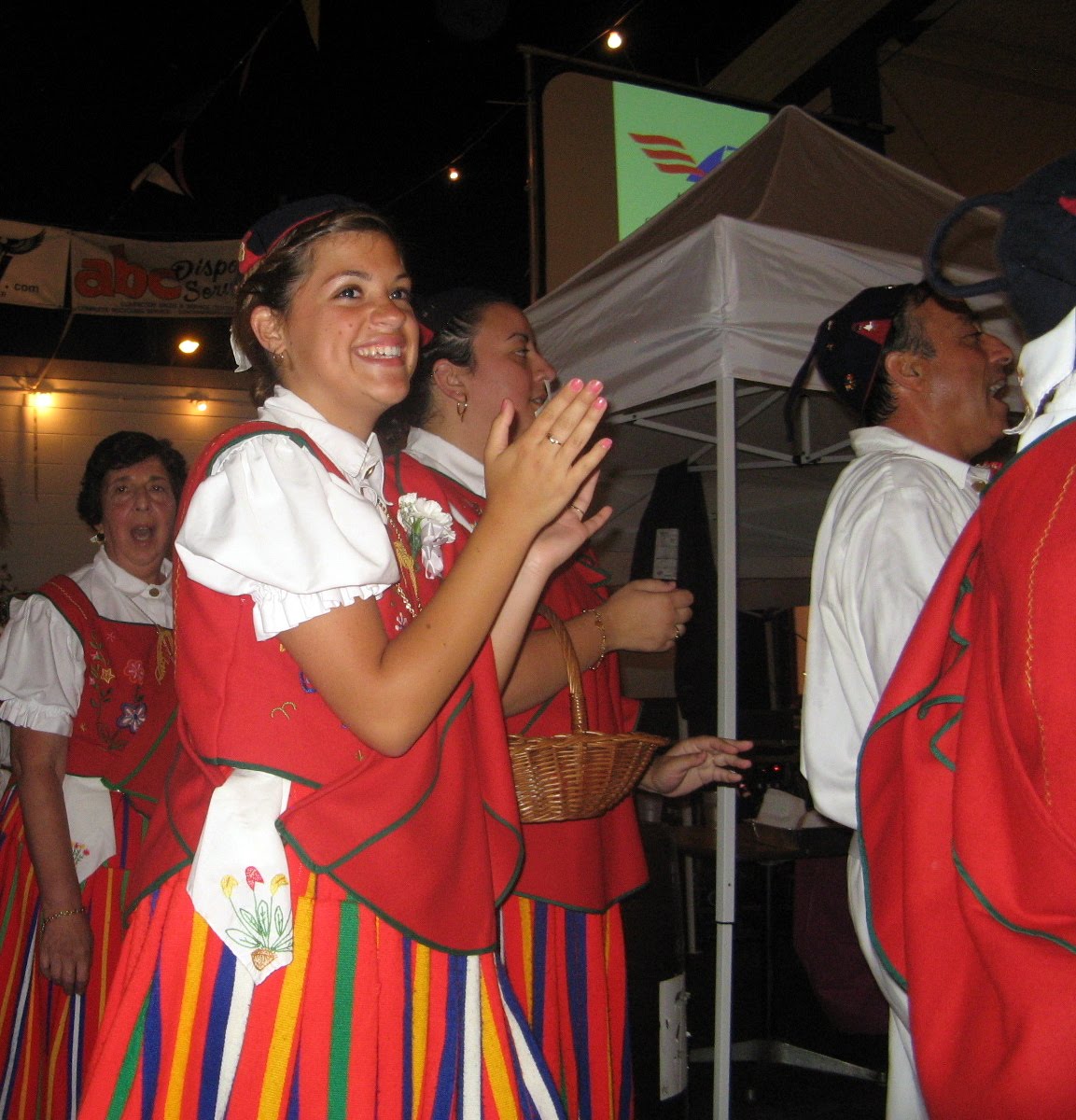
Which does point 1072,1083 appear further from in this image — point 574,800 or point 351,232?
point 351,232

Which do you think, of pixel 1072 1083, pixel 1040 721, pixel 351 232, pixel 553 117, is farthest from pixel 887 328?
pixel 553 117

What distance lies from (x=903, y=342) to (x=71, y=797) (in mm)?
2201

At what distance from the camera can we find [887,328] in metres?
2.15

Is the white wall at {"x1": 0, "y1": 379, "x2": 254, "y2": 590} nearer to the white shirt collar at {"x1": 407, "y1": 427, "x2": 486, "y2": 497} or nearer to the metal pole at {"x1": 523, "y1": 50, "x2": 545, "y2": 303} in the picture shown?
the metal pole at {"x1": 523, "y1": 50, "x2": 545, "y2": 303}

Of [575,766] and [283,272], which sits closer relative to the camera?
[283,272]

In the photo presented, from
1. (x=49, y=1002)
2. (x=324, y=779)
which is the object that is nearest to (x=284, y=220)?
(x=324, y=779)

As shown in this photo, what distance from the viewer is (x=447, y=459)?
6.40 ft

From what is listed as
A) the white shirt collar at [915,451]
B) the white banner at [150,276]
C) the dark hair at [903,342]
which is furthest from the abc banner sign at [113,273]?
the white shirt collar at [915,451]

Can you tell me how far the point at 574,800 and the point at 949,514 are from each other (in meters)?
0.86

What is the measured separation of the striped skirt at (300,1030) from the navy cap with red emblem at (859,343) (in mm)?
1552

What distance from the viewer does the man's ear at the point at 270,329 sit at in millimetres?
1360

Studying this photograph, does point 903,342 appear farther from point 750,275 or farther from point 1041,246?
point 1041,246

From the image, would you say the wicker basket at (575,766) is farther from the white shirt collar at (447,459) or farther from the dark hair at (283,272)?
the dark hair at (283,272)

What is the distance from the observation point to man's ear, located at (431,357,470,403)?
2.02m
